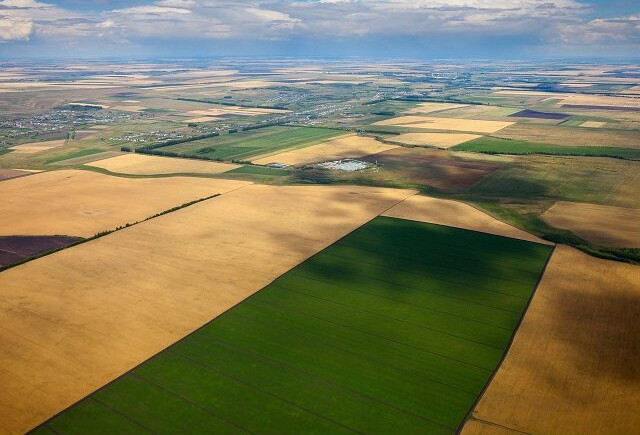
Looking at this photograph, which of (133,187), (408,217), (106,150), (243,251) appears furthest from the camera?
(106,150)

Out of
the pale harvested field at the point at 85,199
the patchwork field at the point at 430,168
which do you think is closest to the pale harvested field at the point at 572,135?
the patchwork field at the point at 430,168

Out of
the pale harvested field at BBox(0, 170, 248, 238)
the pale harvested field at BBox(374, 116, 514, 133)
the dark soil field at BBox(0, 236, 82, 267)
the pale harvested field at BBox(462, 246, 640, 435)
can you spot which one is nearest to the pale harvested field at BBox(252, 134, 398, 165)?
the pale harvested field at BBox(0, 170, 248, 238)

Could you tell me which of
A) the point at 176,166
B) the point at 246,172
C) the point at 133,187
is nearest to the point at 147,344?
the point at 133,187

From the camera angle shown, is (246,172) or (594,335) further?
(246,172)

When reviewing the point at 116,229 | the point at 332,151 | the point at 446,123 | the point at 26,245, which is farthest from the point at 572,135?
the point at 26,245

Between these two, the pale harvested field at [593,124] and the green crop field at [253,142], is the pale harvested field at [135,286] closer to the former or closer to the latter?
the green crop field at [253,142]

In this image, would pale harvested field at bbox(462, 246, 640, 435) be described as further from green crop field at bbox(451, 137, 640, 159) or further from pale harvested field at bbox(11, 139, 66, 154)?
pale harvested field at bbox(11, 139, 66, 154)

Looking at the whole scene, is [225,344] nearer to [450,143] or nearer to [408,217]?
[408,217]
